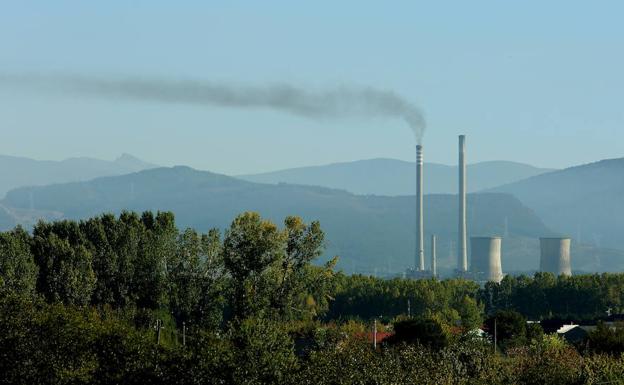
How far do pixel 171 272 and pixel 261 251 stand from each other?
8.36 metres

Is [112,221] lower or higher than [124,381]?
higher

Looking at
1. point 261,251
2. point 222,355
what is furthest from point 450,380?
point 261,251

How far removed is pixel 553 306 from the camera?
16275 centimetres

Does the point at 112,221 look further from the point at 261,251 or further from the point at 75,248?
the point at 261,251

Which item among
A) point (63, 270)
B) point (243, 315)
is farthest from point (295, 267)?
point (63, 270)

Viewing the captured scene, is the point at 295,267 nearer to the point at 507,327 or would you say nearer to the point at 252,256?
the point at 252,256

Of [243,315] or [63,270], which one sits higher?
[63,270]

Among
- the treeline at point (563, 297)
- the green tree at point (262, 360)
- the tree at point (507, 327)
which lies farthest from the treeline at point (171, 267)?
the treeline at point (563, 297)

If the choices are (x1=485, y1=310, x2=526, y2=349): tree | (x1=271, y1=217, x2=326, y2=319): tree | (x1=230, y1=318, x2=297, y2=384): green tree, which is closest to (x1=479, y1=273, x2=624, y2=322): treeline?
(x1=485, y1=310, x2=526, y2=349): tree

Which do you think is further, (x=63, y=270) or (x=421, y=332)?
(x=63, y=270)

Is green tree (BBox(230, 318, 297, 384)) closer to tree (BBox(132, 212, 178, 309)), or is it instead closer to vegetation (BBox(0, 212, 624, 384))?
vegetation (BBox(0, 212, 624, 384))

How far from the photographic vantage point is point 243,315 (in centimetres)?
8981

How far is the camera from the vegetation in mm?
51784

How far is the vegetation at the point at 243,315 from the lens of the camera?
5178cm
